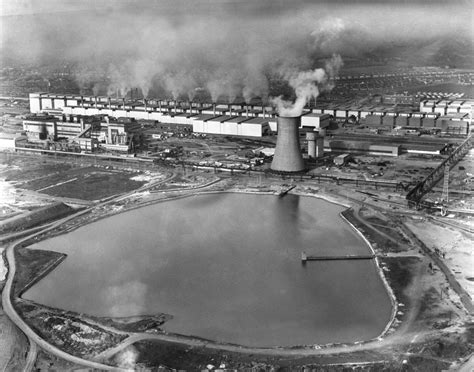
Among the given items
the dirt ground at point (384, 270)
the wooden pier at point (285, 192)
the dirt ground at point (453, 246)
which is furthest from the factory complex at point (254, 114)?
the dirt ground at point (453, 246)

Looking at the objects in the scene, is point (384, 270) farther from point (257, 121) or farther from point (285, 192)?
point (257, 121)

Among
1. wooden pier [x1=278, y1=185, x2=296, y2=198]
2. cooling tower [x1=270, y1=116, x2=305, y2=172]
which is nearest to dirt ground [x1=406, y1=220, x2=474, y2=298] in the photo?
wooden pier [x1=278, y1=185, x2=296, y2=198]

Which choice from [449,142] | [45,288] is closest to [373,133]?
[449,142]

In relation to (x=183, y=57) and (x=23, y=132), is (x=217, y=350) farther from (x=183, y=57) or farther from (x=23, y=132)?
(x=183, y=57)

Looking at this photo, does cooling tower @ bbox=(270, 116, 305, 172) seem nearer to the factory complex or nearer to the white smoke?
the white smoke

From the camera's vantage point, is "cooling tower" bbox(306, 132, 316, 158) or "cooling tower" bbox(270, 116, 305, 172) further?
"cooling tower" bbox(306, 132, 316, 158)
